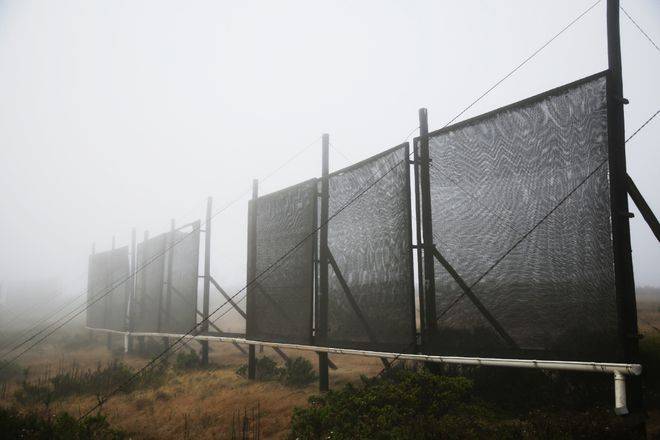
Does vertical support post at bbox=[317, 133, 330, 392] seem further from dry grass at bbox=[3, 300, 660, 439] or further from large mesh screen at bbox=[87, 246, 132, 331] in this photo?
large mesh screen at bbox=[87, 246, 132, 331]

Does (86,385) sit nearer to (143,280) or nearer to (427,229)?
(143,280)

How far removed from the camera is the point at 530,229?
15.9ft

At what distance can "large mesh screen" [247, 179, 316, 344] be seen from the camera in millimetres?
8414

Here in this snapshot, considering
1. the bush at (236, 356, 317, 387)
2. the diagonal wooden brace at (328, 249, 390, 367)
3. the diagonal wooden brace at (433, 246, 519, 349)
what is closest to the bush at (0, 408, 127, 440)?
the bush at (236, 356, 317, 387)

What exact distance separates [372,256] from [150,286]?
13.3 meters

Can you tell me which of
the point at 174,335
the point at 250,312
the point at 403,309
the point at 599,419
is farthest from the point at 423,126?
the point at 174,335

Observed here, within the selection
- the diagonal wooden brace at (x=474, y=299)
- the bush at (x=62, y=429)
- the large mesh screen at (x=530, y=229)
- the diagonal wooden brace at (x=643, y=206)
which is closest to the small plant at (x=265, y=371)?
the bush at (x=62, y=429)

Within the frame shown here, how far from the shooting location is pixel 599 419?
3.94 metres

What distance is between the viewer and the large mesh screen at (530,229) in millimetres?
4305

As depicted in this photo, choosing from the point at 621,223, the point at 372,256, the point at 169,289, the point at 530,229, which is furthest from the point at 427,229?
the point at 169,289

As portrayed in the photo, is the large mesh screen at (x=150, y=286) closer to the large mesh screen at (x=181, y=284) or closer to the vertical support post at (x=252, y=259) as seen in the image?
the large mesh screen at (x=181, y=284)

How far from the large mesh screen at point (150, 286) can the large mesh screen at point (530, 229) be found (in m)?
13.0

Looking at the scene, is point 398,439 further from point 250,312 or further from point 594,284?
point 250,312

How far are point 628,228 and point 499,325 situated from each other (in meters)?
1.79
